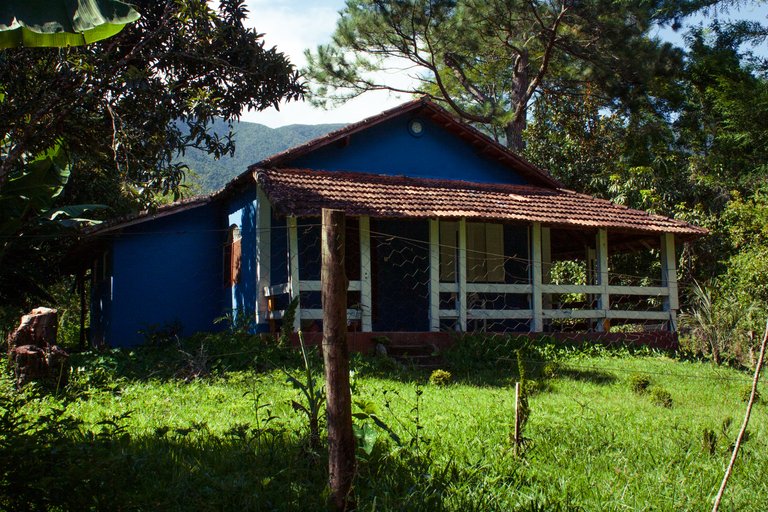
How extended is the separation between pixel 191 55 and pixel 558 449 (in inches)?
347

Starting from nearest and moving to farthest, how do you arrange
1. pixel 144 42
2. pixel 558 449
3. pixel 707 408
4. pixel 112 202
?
pixel 558 449 → pixel 707 408 → pixel 144 42 → pixel 112 202

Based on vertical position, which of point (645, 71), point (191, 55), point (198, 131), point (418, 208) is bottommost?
point (418, 208)

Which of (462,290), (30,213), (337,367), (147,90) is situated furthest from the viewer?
(30,213)

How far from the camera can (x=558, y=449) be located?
654 centimetres

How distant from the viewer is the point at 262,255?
45.1 feet

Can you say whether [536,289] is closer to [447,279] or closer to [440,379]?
[447,279]

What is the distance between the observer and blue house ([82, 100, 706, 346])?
43.7 feet

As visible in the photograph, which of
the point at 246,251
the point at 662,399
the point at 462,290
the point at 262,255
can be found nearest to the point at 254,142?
the point at 246,251

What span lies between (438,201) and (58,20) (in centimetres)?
787

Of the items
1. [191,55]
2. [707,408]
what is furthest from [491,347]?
[191,55]

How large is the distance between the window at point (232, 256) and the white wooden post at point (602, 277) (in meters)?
7.03

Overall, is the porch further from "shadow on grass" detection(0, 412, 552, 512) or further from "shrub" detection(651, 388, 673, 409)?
"shadow on grass" detection(0, 412, 552, 512)

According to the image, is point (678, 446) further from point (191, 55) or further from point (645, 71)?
point (645, 71)

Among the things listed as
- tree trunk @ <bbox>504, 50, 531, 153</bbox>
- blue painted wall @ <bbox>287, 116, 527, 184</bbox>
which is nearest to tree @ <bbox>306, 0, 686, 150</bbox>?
tree trunk @ <bbox>504, 50, 531, 153</bbox>
